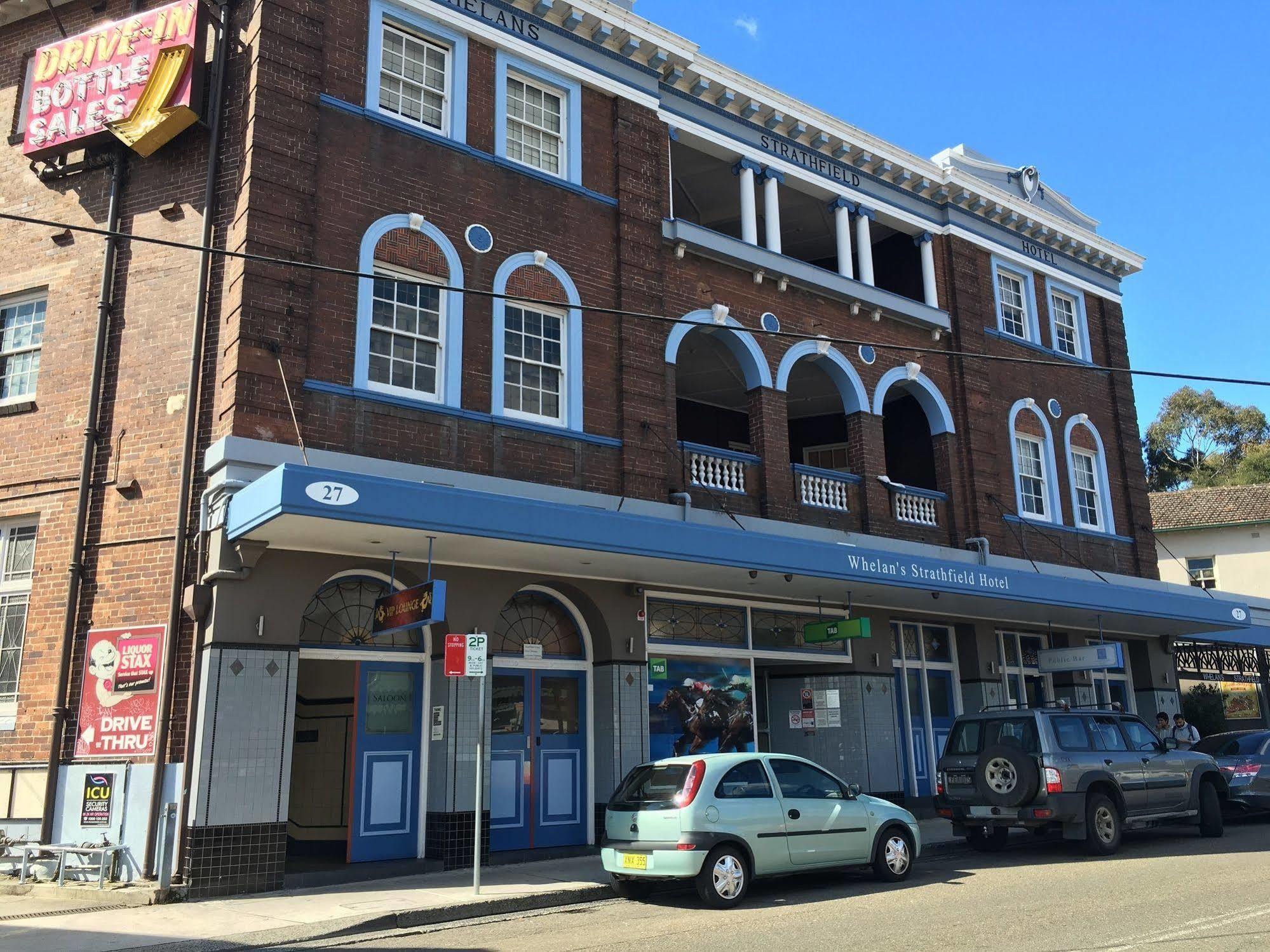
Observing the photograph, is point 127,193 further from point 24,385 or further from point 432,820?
point 432,820

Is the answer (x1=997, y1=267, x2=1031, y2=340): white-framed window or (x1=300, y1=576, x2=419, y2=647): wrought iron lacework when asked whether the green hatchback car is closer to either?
(x1=300, y1=576, x2=419, y2=647): wrought iron lacework

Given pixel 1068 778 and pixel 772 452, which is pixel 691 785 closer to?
pixel 1068 778

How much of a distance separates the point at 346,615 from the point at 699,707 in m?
5.74

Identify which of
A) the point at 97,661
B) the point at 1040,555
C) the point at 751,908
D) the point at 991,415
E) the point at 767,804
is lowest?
the point at 751,908

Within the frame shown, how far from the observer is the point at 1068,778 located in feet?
44.4

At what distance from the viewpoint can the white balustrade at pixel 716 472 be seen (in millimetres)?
17422

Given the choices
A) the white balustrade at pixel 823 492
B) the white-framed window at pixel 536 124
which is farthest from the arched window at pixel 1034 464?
the white-framed window at pixel 536 124

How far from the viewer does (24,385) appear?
15.0 m

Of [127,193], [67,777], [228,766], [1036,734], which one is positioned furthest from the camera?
[127,193]

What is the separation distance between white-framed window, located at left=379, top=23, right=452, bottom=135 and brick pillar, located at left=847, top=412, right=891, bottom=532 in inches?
342

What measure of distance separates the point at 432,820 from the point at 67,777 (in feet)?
13.4

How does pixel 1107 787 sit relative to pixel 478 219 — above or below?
below

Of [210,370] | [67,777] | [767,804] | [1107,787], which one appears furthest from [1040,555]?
[67,777]

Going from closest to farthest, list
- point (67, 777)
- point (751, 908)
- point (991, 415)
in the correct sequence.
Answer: point (751, 908) < point (67, 777) < point (991, 415)
